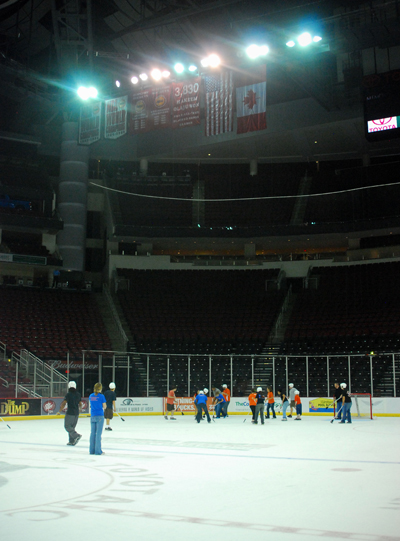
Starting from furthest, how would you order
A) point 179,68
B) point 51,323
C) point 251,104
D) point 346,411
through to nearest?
point 51,323
point 179,68
point 251,104
point 346,411

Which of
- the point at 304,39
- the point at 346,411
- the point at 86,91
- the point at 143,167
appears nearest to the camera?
the point at 346,411

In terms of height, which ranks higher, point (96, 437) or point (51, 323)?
point (51, 323)

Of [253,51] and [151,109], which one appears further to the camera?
[151,109]

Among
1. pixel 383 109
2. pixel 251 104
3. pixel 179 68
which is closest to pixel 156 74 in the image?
pixel 179 68

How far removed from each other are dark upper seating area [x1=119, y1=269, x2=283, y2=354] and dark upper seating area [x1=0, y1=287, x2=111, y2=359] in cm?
239

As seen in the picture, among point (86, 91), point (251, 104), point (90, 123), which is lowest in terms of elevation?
point (251, 104)

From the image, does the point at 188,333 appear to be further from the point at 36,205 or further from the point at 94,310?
the point at 36,205

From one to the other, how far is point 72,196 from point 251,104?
15689 mm

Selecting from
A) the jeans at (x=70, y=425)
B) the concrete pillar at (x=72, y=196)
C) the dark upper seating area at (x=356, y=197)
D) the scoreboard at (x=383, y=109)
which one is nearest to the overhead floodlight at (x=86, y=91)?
the concrete pillar at (x=72, y=196)

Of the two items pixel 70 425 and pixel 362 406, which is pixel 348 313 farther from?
pixel 70 425

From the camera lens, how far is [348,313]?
3609cm

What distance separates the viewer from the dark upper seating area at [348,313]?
3328cm

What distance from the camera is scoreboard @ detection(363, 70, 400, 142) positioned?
20156 millimetres

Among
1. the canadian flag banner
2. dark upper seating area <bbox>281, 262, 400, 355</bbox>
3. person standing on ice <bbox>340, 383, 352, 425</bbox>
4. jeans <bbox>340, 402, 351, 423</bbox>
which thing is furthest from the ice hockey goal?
the canadian flag banner
